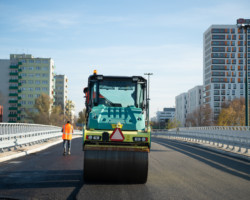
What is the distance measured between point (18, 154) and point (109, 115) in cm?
932

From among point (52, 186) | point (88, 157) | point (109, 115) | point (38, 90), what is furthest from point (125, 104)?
point (38, 90)

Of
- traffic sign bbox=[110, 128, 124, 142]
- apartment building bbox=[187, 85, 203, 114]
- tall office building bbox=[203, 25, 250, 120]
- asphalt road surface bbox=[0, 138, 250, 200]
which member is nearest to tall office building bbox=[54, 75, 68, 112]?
apartment building bbox=[187, 85, 203, 114]

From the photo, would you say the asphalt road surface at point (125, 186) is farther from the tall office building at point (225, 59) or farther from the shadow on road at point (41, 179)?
the tall office building at point (225, 59)

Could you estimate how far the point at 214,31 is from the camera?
152500 millimetres

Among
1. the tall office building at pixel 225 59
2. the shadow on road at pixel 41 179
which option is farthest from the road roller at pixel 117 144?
the tall office building at pixel 225 59

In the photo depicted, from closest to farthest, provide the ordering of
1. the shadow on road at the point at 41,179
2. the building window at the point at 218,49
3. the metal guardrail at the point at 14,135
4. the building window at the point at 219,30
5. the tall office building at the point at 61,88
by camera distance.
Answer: the shadow on road at the point at 41,179 → the metal guardrail at the point at 14,135 → the building window at the point at 219,30 → the building window at the point at 218,49 → the tall office building at the point at 61,88

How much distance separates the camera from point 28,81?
4879 inches

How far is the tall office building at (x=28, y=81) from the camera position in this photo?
12231cm

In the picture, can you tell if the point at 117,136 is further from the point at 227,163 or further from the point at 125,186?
the point at 227,163

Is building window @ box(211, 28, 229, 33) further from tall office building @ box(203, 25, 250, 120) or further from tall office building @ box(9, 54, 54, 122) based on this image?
tall office building @ box(9, 54, 54, 122)

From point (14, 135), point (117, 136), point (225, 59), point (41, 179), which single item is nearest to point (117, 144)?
point (117, 136)

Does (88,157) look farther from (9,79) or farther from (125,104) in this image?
(9,79)

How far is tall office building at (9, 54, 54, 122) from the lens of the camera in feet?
401

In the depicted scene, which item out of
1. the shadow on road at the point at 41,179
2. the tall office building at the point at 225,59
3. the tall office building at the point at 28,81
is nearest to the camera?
the shadow on road at the point at 41,179
